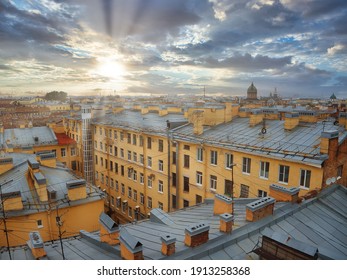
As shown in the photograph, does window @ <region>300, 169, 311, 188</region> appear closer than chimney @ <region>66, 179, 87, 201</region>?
Yes

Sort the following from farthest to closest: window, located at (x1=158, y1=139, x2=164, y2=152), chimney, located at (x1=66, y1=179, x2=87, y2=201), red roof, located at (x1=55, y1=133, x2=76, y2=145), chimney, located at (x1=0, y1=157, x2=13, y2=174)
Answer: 1. red roof, located at (x1=55, y1=133, x2=76, y2=145)
2. window, located at (x1=158, y1=139, x2=164, y2=152)
3. chimney, located at (x1=0, y1=157, x2=13, y2=174)
4. chimney, located at (x1=66, y1=179, x2=87, y2=201)

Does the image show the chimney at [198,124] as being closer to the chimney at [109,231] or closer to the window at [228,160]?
the window at [228,160]

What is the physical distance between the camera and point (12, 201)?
8.45 metres

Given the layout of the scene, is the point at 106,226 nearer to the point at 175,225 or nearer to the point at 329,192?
the point at 175,225

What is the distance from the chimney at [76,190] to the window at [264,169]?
21.8 feet

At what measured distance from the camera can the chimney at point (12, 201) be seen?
8359 millimetres

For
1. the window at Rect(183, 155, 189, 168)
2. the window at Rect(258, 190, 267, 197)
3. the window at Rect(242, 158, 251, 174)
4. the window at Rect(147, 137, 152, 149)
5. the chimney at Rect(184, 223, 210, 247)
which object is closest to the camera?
the chimney at Rect(184, 223, 210, 247)

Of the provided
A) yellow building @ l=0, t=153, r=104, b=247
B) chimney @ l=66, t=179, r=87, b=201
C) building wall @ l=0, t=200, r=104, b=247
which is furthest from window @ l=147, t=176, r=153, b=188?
chimney @ l=66, t=179, r=87, b=201

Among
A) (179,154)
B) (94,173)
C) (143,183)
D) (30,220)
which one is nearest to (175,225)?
(30,220)

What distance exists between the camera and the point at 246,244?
494 centimetres

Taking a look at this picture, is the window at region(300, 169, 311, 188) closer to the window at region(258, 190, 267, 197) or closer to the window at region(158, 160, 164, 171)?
the window at region(258, 190, 267, 197)

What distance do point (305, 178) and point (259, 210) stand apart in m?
4.29

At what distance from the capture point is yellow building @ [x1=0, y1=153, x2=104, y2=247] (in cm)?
838

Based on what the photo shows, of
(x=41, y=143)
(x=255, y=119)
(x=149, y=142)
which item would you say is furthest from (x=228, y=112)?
(x=41, y=143)
